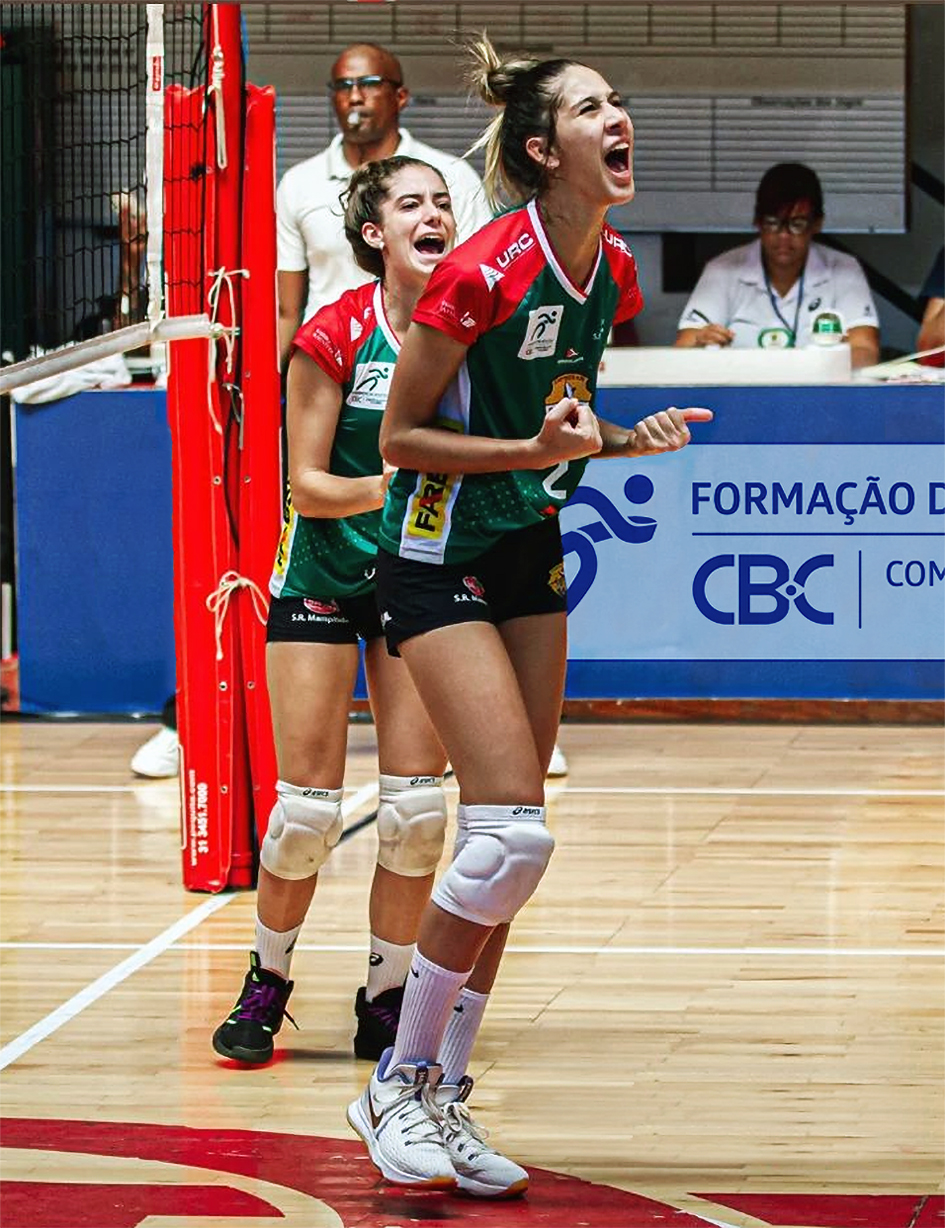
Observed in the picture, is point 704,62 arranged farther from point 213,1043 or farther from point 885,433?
point 213,1043

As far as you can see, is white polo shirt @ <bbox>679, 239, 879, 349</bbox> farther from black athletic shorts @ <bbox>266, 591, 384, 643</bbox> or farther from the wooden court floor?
black athletic shorts @ <bbox>266, 591, 384, 643</bbox>

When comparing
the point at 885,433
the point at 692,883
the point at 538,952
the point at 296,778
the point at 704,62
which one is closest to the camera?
the point at 296,778

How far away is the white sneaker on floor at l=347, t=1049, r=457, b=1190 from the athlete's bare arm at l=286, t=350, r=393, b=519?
1131 millimetres

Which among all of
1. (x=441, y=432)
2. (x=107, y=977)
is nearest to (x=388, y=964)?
(x=107, y=977)

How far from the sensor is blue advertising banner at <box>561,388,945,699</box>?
8.02 meters

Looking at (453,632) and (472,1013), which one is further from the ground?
(453,632)

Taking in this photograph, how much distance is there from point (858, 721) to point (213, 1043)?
14.5ft

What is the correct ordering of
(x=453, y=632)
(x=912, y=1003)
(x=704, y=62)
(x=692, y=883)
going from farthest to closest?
1. (x=704, y=62)
2. (x=692, y=883)
3. (x=912, y=1003)
4. (x=453, y=632)

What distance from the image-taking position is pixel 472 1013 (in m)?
3.62

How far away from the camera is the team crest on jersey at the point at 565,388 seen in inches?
138

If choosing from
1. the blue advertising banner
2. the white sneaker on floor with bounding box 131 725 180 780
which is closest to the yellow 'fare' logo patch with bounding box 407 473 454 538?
the white sneaker on floor with bounding box 131 725 180 780

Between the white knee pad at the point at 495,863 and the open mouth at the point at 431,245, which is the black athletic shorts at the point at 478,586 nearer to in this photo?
the white knee pad at the point at 495,863

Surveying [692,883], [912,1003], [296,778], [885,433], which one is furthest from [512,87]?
[885,433]

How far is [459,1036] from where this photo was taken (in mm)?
3617
